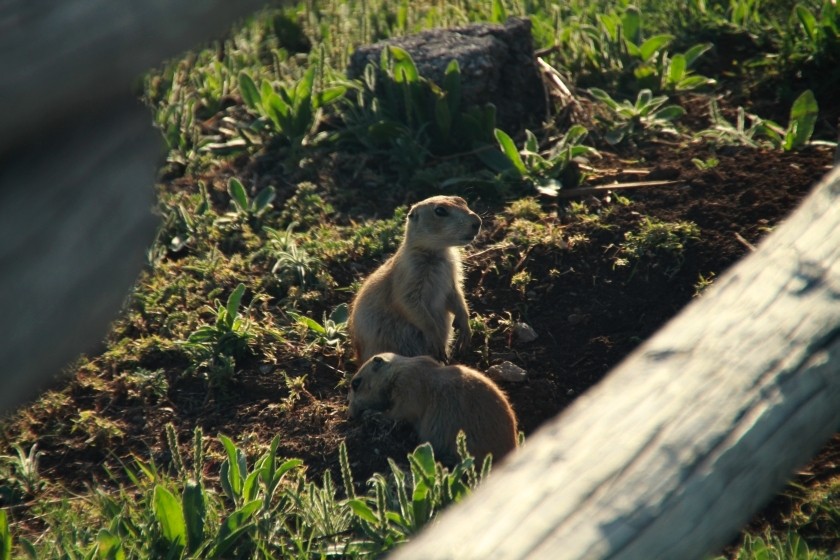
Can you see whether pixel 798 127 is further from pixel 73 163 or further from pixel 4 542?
pixel 73 163

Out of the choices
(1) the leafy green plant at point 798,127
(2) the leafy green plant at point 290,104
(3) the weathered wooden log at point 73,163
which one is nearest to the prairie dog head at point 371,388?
(2) the leafy green plant at point 290,104

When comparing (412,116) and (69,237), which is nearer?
(69,237)

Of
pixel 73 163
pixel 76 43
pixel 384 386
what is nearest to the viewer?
pixel 76 43

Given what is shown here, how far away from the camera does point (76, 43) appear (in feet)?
3.31

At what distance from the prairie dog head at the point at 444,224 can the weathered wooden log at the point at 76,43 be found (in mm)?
3954

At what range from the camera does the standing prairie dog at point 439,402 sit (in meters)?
4.09

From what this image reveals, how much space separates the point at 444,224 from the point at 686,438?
3.03 metres

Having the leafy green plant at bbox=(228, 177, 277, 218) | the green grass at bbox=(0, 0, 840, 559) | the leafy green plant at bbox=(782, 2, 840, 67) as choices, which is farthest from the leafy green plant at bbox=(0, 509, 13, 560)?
the leafy green plant at bbox=(782, 2, 840, 67)


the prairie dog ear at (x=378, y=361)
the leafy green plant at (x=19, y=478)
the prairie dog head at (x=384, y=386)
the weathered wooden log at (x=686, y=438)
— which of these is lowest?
A: the prairie dog head at (x=384, y=386)

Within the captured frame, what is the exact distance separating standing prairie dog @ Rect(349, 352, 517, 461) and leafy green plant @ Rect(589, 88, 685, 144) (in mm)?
2604

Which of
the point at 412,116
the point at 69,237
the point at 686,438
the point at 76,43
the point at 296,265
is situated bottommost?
the point at 296,265

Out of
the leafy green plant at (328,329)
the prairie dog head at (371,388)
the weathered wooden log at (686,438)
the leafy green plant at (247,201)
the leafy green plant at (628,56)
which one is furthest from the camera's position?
the leafy green plant at (628,56)

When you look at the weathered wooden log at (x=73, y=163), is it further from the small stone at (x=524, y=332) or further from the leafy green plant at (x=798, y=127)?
the leafy green plant at (x=798, y=127)

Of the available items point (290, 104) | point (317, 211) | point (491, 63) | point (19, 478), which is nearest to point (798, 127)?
point (491, 63)
